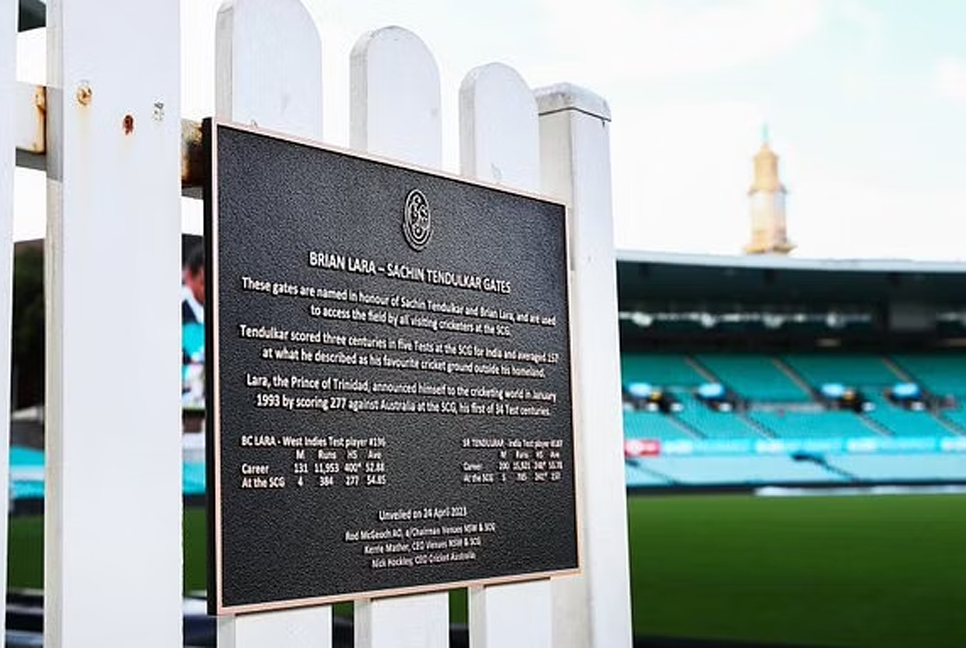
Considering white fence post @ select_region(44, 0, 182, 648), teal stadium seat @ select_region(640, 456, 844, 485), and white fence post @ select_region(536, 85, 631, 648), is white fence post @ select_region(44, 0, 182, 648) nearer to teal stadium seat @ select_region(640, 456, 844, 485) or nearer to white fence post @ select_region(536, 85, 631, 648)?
white fence post @ select_region(536, 85, 631, 648)

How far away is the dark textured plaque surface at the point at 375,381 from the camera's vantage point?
3.14 metres

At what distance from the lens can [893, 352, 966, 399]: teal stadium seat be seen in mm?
52406

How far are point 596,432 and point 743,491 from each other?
137 feet

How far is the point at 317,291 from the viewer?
3.35 metres

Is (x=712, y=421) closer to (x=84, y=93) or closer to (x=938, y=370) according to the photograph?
(x=938, y=370)

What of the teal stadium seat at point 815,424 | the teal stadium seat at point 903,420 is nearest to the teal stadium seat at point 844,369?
the teal stadium seat at point 903,420

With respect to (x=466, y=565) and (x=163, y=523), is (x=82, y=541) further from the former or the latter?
(x=466, y=565)

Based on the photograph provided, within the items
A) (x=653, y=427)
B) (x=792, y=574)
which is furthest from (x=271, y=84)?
(x=653, y=427)

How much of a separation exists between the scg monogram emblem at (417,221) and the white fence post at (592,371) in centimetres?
73

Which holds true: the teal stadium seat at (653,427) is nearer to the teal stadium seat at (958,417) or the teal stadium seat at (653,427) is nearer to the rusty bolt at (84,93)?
the teal stadium seat at (958,417)

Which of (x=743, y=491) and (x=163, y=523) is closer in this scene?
(x=163, y=523)

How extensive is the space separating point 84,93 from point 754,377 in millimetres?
49665

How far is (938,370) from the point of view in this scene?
53.3m

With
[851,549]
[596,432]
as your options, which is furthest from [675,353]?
[596,432]
